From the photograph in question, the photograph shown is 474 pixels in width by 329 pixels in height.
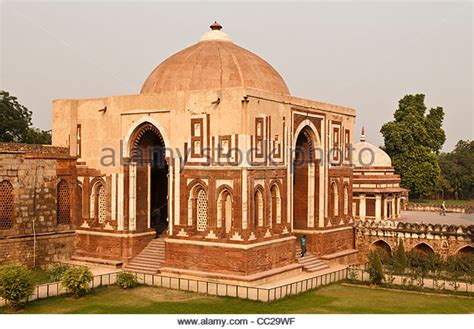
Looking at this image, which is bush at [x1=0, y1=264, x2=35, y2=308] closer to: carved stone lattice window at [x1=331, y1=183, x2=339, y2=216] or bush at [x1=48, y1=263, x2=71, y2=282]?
bush at [x1=48, y1=263, x2=71, y2=282]

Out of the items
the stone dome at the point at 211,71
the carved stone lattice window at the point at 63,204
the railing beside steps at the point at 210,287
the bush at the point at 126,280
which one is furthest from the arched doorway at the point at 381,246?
the carved stone lattice window at the point at 63,204

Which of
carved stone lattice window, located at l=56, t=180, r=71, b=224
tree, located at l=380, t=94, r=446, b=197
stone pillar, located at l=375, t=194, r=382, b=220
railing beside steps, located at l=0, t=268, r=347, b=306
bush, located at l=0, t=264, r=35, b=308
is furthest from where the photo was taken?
tree, located at l=380, t=94, r=446, b=197

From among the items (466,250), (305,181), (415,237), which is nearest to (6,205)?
(305,181)

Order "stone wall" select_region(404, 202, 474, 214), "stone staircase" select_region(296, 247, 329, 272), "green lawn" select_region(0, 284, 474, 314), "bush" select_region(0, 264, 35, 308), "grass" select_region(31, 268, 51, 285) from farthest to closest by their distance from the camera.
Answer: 1. "stone wall" select_region(404, 202, 474, 214)
2. "stone staircase" select_region(296, 247, 329, 272)
3. "grass" select_region(31, 268, 51, 285)
4. "green lawn" select_region(0, 284, 474, 314)
5. "bush" select_region(0, 264, 35, 308)

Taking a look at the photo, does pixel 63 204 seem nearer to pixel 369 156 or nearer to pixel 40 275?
pixel 40 275

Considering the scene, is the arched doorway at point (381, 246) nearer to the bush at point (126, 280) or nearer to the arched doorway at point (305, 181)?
the arched doorway at point (305, 181)

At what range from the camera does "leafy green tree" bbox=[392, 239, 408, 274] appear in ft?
82.7

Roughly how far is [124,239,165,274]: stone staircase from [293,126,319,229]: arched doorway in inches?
247

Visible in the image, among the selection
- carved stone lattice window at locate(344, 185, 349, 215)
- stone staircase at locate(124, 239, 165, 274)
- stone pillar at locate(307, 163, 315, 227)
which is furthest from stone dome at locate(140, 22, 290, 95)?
stone staircase at locate(124, 239, 165, 274)

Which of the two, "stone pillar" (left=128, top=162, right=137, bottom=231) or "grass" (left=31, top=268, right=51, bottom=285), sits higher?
"stone pillar" (left=128, top=162, right=137, bottom=231)

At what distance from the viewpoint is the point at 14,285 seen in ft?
58.0

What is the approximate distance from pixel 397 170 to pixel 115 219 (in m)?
31.3

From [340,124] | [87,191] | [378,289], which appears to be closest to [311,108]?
[340,124]

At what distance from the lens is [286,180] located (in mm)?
23797
